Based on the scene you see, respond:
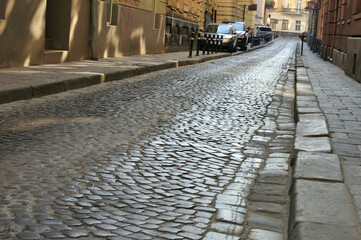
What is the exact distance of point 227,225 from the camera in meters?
3.29

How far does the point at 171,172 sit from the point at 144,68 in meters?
9.63

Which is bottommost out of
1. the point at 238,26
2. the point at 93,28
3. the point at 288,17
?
the point at 93,28

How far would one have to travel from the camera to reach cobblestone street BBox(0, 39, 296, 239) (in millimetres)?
3205

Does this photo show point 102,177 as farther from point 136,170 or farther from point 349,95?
point 349,95

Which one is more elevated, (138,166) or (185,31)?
(185,31)

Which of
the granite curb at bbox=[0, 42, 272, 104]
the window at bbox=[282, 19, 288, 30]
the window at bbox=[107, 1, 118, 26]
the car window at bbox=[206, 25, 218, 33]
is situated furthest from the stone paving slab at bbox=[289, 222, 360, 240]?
the window at bbox=[282, 19, 288, 30]

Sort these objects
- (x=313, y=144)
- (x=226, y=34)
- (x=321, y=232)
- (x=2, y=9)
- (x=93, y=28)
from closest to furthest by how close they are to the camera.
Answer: (x=321, y=232) → (x=313, y=144) → (x=2, y=9) → (x=93, y=28) → (x=226, y=34)

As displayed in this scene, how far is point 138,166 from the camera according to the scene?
4.50m

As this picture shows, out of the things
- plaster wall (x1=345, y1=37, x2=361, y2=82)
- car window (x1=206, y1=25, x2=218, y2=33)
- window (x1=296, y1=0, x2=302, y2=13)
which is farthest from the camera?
window (x1=296, y1=0, x2=302, y2=13)

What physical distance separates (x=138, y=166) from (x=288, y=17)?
114351 millimetres

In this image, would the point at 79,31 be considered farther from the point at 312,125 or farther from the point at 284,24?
the point at 284,24

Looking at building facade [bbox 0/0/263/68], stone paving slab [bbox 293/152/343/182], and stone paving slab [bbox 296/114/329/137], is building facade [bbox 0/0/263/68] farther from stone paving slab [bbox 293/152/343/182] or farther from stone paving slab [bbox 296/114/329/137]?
stone paving slab [bbox 293/152/343/182]

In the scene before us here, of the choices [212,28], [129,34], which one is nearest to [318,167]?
[129,34]

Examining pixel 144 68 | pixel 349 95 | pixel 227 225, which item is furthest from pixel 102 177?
pixel 144 68
